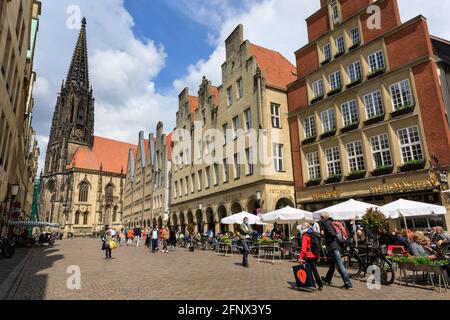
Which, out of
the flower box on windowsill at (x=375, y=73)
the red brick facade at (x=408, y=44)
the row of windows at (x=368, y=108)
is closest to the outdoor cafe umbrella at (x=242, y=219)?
the row of windows at (x=368, y=108)

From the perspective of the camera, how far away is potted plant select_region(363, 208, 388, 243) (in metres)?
11.9

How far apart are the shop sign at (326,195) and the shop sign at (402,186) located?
261 cm

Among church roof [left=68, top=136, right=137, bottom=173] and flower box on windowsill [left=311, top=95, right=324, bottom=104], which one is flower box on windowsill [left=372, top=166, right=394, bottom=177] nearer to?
flower box on windowsill [left=311, top=95, right=324, bottom=104]

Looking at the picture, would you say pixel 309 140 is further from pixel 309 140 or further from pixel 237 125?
pixel 237 125

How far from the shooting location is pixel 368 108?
65.9 feet

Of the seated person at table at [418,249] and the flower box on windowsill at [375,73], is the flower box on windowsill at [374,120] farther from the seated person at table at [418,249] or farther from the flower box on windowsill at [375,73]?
the seated person at table at [418,249]

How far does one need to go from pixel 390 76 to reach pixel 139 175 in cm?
5471

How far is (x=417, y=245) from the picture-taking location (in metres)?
9.87

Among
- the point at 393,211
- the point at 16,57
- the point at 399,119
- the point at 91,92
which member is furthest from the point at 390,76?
the point at 91,92

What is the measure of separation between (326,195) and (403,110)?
7.52 metres

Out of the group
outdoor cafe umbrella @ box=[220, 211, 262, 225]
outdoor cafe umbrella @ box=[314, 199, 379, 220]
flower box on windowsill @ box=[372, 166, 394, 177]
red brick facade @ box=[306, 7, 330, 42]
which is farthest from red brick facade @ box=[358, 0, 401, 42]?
outdoor cafe umbrella @ box=[220, 211, 262, 225]

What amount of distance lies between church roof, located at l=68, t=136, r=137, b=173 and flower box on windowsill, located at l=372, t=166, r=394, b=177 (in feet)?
259

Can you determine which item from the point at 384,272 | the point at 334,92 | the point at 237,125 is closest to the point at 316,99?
the point at 334,92
